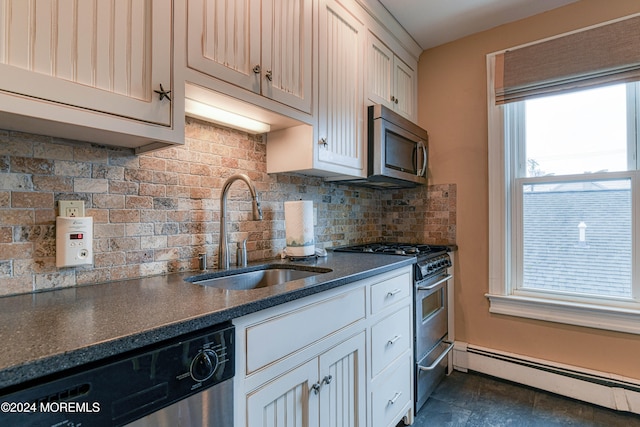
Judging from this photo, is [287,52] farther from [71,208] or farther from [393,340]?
[393,340]

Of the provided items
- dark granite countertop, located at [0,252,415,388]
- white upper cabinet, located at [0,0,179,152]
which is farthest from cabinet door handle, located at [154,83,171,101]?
dark granite countertop, located at [0,252,415,388]

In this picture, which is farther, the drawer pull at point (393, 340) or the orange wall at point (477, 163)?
the orange wall at point (477, 163)

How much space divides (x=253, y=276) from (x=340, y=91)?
3.77 ft

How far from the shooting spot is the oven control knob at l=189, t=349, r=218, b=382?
790 millimetres

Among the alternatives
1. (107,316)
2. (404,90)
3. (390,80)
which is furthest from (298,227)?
(404,90)

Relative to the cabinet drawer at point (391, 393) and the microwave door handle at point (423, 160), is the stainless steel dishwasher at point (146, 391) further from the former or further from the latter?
the microwave door handle at point (423, 160)

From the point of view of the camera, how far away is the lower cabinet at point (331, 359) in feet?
3.17

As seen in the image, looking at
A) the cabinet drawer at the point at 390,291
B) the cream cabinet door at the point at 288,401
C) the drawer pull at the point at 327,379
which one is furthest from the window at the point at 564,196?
the cream cabinet door at the point at 288,401

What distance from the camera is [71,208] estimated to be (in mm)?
1122

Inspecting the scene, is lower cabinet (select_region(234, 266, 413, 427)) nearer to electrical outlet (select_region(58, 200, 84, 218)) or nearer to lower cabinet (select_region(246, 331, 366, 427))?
lower cabinet (select_region(246, 331, 366, 427))

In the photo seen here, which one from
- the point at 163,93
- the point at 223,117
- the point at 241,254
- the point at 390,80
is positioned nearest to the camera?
the point at 163,93

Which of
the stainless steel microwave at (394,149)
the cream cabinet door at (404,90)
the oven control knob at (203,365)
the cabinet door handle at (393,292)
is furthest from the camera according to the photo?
the cream cabinet door at (404,90)

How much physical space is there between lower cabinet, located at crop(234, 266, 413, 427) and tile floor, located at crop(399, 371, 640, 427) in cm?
28

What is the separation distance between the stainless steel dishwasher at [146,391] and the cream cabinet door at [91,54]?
0.69 m
